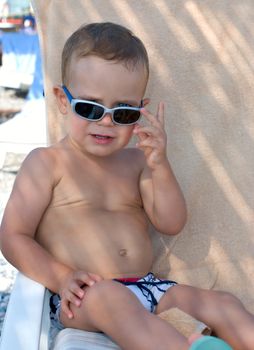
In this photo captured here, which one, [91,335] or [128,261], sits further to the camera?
[128,261]

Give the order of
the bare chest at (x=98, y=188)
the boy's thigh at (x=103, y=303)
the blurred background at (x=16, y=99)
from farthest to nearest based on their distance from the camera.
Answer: the blurred background at (x=16, y=99) → the bare chest at (x=98, y=188) → the boy's thigh at (x=103, y=303)

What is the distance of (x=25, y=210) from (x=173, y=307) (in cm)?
45

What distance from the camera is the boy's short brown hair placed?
1583mm

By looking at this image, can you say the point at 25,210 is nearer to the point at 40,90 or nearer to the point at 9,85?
the point at 40,90

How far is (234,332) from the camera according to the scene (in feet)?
4.49

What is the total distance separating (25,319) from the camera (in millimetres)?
1323

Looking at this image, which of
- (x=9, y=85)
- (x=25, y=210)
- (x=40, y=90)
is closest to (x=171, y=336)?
(x=25, y=210)

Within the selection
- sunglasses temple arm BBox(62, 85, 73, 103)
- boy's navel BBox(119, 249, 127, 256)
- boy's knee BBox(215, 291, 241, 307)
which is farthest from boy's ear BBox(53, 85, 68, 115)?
boy's knee BBox(215, 291, 241, 307)

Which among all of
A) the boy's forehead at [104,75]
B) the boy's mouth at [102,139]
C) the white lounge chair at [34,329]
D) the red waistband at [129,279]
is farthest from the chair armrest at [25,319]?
the boy's forehead at [104,75]

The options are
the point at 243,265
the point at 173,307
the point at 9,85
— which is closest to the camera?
the point at 173,307

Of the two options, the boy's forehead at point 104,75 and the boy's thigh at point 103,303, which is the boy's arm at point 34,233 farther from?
the boy's forehead at point 104,75

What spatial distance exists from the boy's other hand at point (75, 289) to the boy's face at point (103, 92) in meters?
0.37

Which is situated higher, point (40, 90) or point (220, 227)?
point (220, 227)

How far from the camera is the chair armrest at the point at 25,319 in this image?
1.25m
